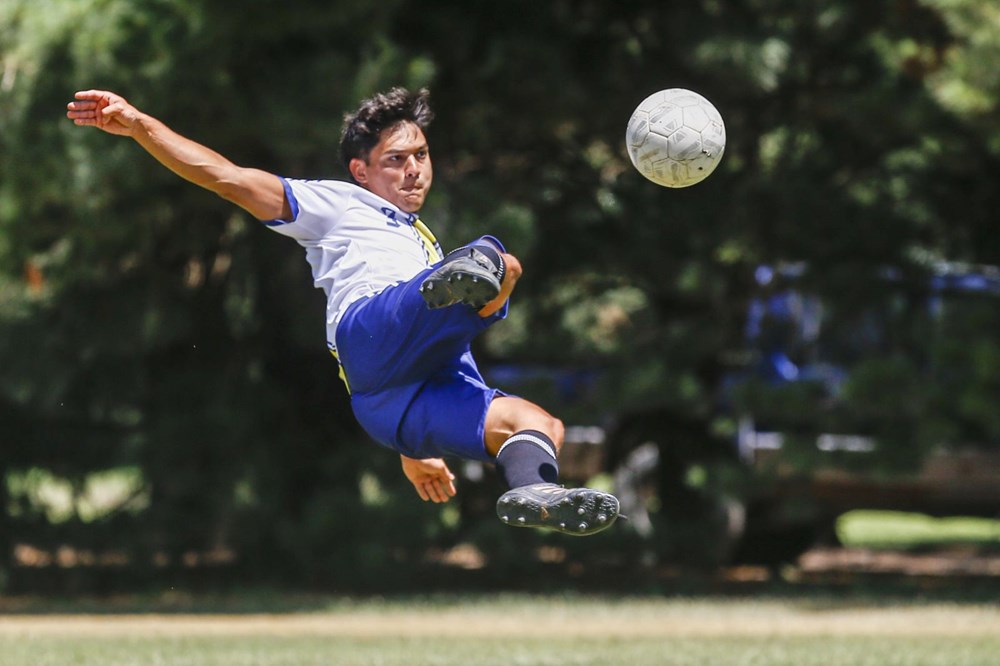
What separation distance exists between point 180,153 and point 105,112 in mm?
332

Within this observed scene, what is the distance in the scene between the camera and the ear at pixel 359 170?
19.7 ft

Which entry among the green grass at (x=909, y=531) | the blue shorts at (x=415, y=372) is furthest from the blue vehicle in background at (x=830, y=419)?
the blue shorts at (x=415, y=372)

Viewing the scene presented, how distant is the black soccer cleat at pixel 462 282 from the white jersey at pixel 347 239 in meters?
0.59

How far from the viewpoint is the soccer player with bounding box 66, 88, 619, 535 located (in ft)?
17.7

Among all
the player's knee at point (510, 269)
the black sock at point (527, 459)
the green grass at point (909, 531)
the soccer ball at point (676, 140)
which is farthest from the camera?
the green grass at point (909, 531)

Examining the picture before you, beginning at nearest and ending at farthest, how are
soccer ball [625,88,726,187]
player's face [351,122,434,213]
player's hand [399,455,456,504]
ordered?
soccer ball [625,88,726,187] → player's face [351,122,434,213] → player's hand [399,455,456,504]

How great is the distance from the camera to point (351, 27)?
1152cm

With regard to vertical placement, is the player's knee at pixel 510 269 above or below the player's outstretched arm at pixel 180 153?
below

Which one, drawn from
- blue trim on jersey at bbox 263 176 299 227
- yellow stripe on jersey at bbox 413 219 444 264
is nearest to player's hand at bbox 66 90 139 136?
blue trim on jersey at bbox 263 176 299 227

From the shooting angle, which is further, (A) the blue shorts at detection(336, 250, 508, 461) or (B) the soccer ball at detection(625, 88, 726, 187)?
(B) the soccer ball at detection(625, 88, 726, 187)

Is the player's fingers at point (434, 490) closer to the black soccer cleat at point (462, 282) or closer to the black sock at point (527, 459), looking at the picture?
the black sock at point (527, 459)

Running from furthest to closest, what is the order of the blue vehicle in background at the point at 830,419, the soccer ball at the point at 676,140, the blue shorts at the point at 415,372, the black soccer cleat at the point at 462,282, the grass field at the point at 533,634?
the blue vehicle in background at the point at 830,419 < the grass field at the point at 533,634 < the soccer ball at the point at 676,140 < the blue shorts at the point at 415,372 < the black soccer cleat at the point at 462,282

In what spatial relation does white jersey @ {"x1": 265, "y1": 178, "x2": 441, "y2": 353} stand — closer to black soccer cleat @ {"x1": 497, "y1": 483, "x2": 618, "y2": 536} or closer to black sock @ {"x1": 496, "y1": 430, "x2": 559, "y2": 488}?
black sock @ {"x1": 496, "y1": 430, "x2": 559, "y2": 488}

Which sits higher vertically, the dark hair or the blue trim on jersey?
the dark hair
